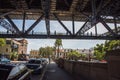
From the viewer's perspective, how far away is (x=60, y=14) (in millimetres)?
41531

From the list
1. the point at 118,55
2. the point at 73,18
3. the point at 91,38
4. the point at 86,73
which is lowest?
the point at 86,73

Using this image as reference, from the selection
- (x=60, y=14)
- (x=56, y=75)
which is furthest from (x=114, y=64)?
(x=60, y=14)

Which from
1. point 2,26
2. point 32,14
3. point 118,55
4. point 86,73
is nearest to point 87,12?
point 32,14

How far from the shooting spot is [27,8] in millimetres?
37000

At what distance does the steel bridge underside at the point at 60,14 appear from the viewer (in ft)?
105

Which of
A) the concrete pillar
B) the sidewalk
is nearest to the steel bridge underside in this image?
the sidewalk

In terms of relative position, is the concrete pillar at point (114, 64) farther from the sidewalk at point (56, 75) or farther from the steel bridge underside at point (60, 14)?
the steel bridge underside at point (60, 14)

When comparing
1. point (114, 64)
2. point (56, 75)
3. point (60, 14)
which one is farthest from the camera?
point (60, 14)

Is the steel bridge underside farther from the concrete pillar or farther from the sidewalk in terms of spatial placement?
the concrete pillar

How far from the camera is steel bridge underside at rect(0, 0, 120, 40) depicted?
105ft

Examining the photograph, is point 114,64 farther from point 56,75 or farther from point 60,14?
point 60,14

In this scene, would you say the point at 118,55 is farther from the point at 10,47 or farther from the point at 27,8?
the point at 10,47

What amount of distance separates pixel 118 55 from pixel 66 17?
35782mm

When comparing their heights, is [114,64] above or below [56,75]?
above
